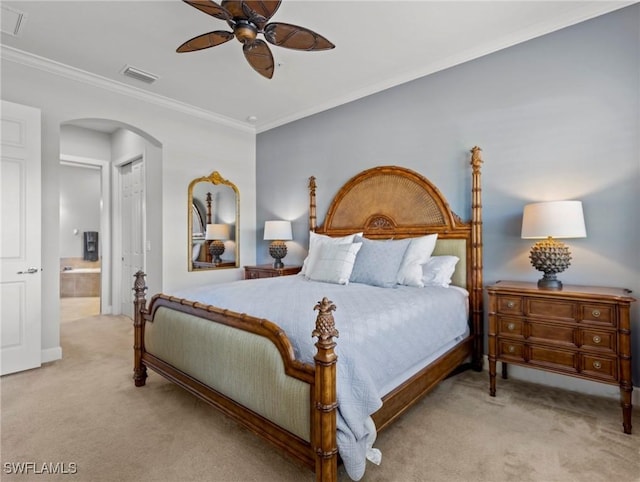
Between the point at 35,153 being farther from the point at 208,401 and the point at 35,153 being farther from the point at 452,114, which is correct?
the point at 452,114

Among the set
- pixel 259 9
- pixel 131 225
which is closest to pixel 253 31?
pixel 259 9

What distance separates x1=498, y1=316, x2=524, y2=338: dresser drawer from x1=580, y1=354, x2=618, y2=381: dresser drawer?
1.23 ft

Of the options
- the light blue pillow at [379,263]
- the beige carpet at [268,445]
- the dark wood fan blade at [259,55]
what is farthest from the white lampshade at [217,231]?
the dark wood fan blade at [259,55]

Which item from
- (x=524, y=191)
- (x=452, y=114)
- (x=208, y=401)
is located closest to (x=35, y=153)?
(x=208, y=401)

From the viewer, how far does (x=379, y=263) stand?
296 cm

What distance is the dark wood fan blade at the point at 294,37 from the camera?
217 centimetres

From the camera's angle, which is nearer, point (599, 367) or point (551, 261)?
point (599, 367)

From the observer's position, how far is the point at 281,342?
158cm

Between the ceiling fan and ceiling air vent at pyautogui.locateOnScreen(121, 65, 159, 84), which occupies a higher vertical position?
ceiling air vent at pyautogui.locateOnScreen(121, 65, 159, 84)

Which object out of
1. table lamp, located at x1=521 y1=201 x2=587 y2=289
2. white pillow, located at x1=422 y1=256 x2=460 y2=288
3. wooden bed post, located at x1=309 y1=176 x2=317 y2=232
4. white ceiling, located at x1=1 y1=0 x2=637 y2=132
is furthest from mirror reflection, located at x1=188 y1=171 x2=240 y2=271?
table lamp, located at x1=521 y1=201 x2=587 y2=289

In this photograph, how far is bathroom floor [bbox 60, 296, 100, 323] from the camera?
5.27 meters

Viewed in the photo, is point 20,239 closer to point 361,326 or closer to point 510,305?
point 361,326

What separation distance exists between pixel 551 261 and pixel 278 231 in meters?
3.03

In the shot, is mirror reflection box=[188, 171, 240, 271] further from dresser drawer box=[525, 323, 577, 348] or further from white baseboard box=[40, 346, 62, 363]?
dresser drawer box=[525, 323, 577, 348]
